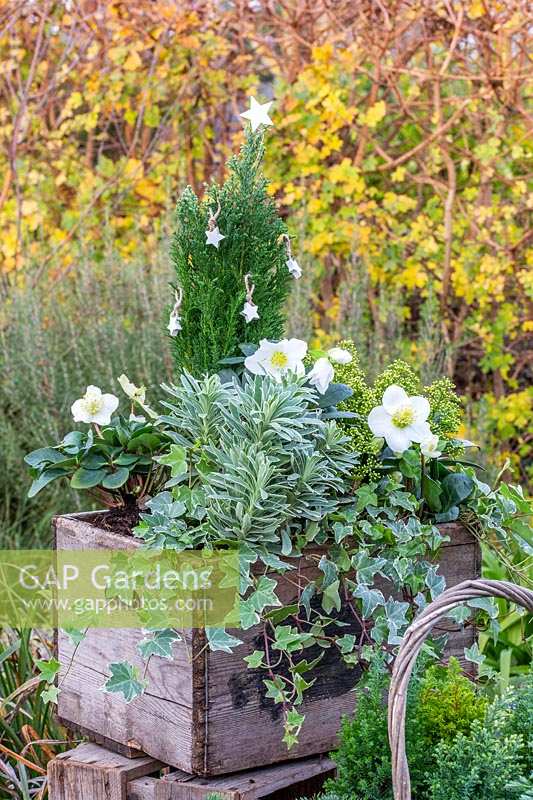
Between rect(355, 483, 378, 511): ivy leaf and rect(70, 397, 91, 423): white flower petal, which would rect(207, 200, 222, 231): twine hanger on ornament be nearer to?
rect(70, 397, 91, 423): white flower petal

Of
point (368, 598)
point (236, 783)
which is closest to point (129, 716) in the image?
point (236, 783)

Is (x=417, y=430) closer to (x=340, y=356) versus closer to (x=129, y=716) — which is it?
(x=340, y=356)

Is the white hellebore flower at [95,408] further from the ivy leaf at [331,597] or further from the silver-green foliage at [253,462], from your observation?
the ivy leaf at [331,597]

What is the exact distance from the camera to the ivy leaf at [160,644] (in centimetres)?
141

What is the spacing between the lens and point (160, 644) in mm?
1411

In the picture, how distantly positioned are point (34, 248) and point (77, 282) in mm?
870

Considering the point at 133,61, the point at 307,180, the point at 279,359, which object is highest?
the point at 133,61

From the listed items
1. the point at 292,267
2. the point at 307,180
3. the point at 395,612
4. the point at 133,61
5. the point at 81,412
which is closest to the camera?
the point at 395,612

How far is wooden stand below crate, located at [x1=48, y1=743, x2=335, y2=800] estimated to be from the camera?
1469mm

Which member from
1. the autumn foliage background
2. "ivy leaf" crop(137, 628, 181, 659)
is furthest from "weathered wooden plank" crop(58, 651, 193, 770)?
the autumn foliage background

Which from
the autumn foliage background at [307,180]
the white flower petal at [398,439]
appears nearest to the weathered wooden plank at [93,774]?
the white flower petal at [398,439]

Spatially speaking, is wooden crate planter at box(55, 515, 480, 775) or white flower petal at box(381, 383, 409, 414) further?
white flower petal at box(381, 383, 409, 414)

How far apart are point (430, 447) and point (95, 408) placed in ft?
1.90

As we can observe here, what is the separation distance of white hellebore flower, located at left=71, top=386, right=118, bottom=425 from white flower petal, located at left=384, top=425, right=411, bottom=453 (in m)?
0.48
